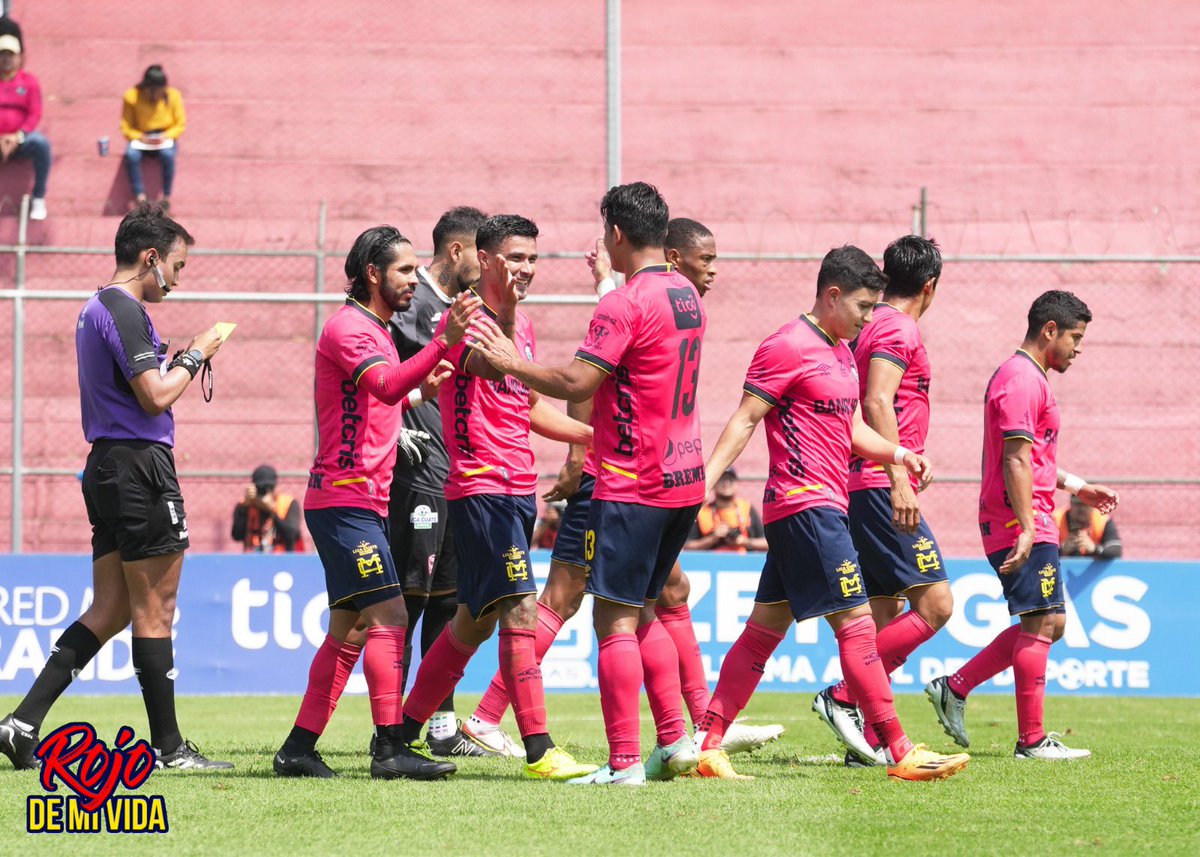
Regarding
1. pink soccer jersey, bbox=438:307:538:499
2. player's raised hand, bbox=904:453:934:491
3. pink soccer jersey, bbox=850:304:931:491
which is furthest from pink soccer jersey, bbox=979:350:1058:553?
pink soccer jersey, bbox=438:307:538:499

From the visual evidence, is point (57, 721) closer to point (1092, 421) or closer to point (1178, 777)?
point (1178, 777)

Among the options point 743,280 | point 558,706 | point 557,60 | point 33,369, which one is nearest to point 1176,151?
point 743,280

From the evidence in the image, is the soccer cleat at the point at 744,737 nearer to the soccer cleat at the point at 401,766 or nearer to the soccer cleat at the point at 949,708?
the soccer cleat at the point at 949,708

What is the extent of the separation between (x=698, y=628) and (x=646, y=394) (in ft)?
21.8

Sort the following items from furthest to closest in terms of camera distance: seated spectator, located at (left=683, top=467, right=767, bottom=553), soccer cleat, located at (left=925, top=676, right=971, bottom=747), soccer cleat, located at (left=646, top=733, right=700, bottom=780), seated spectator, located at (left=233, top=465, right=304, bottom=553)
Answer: seated spectator, located at (left=233, top=465, right=304, bottom=553) → seated spectator, located at (left=683, top=467, right=767, bottom=553) → soccer cleat, located at (left=925, top=676, right=971, bottom=747) → soccer cleat, located at (left=646, top=733, right=700, bottom=780)

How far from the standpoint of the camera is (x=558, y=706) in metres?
11.7

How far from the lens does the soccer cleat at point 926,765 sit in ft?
21.7

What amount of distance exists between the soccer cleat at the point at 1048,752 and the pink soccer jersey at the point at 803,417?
6.31ft

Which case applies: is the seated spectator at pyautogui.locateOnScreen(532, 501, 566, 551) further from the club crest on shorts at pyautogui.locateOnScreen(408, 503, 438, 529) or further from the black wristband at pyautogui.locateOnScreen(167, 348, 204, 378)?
the black wristband at pyautogui.locateOnScreen(167, 348, 204, 378)

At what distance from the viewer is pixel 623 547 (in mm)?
6359

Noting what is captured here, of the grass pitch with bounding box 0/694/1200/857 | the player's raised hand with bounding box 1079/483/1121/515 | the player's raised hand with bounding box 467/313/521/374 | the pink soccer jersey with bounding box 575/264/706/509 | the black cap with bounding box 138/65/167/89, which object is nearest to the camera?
the grass pitch with bounding box 0/694/1200/857

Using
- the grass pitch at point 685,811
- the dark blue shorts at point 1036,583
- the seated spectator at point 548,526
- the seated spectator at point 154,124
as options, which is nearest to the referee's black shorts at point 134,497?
the grass pitch at point 685,811

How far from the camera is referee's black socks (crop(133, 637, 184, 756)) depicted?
715 cm

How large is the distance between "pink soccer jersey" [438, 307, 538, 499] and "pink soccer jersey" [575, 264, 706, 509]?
0.65 metres
